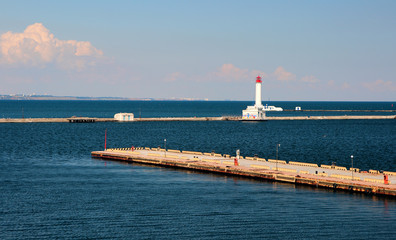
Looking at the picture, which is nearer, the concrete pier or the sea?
the sea

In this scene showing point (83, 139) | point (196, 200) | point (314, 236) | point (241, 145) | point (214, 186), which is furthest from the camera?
point (83, 139)

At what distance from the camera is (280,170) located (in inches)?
3206

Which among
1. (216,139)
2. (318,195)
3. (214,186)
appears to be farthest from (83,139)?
(318,195)

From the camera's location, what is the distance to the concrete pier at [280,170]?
225ft

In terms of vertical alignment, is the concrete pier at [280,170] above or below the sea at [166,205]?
above

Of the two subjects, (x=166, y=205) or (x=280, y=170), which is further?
(x=280, y=170)

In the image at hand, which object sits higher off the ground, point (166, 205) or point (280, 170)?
point (280, 170)

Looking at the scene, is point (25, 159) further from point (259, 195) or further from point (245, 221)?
point (245, 221)

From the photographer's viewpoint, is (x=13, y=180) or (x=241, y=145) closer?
(x=13, y=180)

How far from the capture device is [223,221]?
5494 centimetres

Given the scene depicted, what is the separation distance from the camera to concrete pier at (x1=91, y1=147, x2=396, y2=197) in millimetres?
68700

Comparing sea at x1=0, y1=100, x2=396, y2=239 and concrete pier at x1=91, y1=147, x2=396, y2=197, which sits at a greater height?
concrete pier at x1=91, y1=147, x2=396, y2=197

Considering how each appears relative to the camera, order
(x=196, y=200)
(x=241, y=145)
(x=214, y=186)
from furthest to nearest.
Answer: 1. (x=241, y=145)
2. (x=214, y=186)
3. (x=196, y=200)

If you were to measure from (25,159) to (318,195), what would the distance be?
59514 mm
